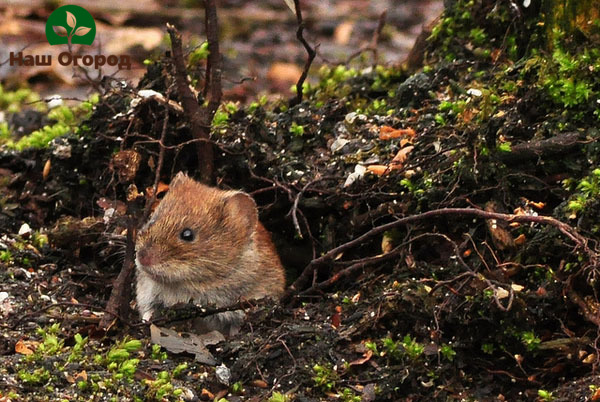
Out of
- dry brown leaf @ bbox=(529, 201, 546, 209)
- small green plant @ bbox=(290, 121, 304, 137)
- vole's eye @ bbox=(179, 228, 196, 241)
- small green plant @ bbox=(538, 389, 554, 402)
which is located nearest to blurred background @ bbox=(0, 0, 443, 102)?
small green plant @ bbox=(290, 121, 304, 137)

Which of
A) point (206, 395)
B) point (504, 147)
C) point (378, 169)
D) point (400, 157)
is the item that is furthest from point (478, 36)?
point (206, 395)

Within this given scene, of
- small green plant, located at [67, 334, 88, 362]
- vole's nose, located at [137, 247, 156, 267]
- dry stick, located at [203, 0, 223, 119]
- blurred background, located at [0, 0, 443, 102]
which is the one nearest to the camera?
small green plant, located at [67, 334, 88, 362]

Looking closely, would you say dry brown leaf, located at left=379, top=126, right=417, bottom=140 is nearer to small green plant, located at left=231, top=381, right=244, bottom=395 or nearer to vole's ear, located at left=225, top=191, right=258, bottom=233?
vole's ear, located at left=225, top=191, right=258, bottom=233

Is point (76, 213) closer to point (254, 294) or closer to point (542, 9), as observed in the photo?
point (254, 294)

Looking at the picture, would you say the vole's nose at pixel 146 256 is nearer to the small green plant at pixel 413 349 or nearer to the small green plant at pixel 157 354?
the small green plant at pixel 157 354

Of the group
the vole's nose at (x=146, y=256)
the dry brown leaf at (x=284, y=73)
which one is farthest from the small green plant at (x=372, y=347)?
the dry brown leaf at (x=284, y=73)

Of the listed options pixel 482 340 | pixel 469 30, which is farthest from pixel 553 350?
pixel 469 30
